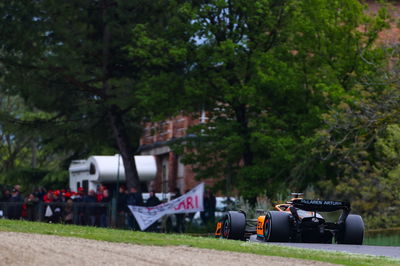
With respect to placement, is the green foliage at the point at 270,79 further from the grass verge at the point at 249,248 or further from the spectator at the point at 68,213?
the grass verge at the point at 249,248

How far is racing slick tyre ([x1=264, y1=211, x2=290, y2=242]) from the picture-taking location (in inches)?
825

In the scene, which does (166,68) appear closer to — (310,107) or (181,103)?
(181,103)

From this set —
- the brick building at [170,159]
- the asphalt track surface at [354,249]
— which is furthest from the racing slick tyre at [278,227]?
the brick building at [170,159]

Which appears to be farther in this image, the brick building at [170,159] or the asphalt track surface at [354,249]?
the brick building at [170,159]

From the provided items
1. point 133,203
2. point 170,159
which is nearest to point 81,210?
point 133,203

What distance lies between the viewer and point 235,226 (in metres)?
22.0

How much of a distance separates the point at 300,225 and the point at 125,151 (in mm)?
21365

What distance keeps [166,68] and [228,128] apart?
422cm

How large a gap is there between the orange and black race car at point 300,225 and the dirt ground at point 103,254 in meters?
4.81

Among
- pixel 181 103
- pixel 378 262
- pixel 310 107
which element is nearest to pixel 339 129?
pixel 310 107

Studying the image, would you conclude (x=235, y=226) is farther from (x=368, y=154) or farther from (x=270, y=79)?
(x=368, y=154)

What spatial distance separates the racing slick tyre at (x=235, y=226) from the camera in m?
21.9

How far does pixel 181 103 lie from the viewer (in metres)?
39.3

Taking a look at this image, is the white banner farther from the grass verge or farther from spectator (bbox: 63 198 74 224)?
the grass verge
